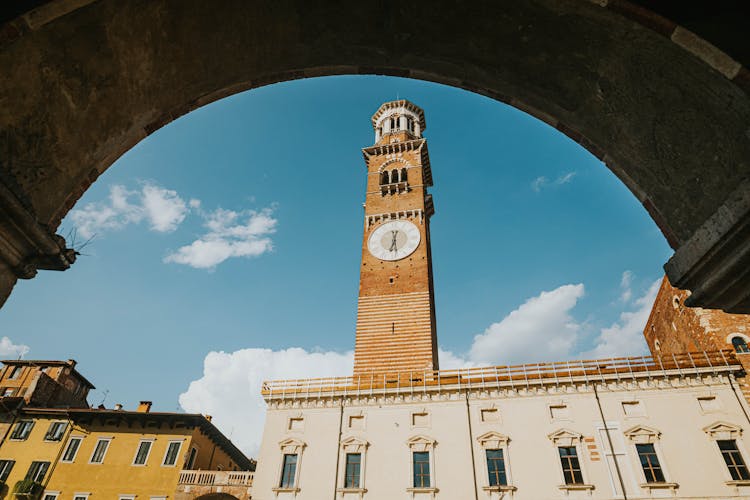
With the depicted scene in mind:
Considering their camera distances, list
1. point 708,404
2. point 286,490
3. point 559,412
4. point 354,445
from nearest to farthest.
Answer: point 708,404, point 559,412, point 286,490, point 354,445

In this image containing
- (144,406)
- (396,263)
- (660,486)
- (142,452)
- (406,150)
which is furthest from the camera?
(406,150)

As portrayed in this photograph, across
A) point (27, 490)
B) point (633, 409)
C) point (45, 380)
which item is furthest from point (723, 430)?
point (45, 380)

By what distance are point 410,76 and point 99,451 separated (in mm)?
31127

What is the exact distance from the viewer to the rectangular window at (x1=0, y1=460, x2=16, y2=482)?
25688 millimetres

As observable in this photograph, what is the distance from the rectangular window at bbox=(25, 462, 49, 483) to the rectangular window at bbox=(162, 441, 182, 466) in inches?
292

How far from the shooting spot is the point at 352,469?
21938 millimetres

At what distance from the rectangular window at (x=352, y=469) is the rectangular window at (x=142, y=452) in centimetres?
1297

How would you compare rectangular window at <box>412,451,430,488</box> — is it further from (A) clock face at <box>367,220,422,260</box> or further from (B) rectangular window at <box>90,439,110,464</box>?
(B) rectangular window at <box>90,439,110,464</box>

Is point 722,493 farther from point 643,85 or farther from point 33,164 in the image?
point 33,164

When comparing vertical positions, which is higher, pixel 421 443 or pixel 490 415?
pixel 490 415

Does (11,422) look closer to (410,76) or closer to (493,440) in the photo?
(493,440)

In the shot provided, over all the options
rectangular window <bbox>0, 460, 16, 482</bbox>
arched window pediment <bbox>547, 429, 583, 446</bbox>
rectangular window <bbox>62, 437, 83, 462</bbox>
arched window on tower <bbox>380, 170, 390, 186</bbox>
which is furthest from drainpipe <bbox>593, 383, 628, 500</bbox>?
rectangular window <bbox>0, 460, 16, 482</bbox>

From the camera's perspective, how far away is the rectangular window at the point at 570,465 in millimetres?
19419

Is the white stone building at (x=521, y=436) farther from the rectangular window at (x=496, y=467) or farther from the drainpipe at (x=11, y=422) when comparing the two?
the drainpipe at (x=11, y=422)
